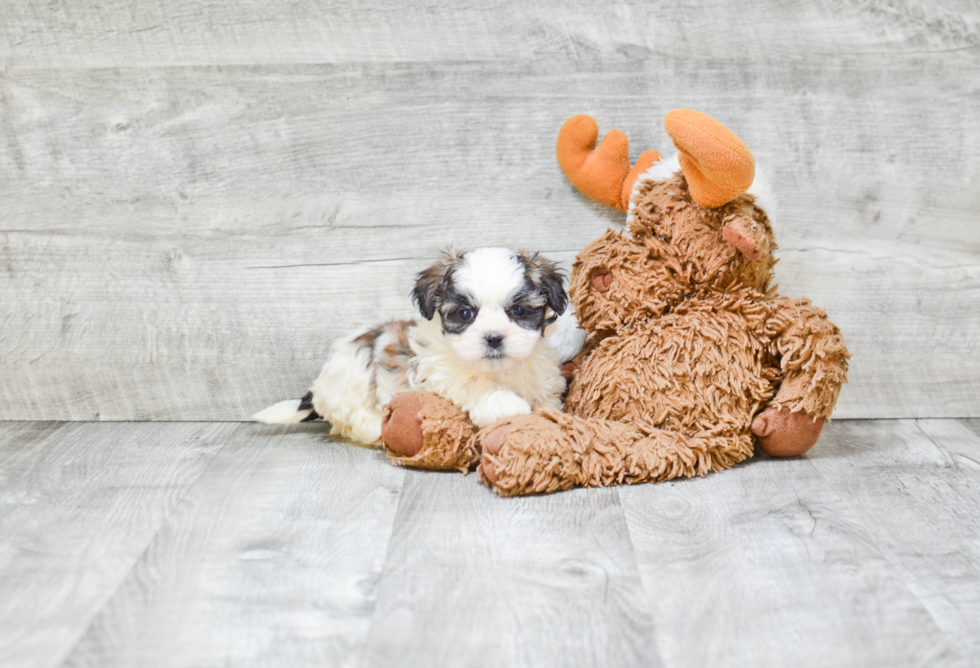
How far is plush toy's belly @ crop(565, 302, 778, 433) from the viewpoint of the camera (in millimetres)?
1659

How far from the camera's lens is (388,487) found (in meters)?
1.62

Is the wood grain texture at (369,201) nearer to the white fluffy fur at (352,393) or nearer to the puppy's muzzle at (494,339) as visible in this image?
the white fluffy fur at (352,393)

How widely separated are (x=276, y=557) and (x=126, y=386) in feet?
3.27

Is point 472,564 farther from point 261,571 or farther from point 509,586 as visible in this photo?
point 261,571

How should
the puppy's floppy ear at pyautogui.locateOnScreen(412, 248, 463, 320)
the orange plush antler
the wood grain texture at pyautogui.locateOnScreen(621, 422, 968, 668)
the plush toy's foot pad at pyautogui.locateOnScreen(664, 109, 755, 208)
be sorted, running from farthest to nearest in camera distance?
the orange plush antler < the puppy's floppy ear at pyautogui.locateOnScreen(412, 248, 463, 320) < the plush toy's foot pad at pyautogui.locateOnScreen(664, 109, 755, 208) < the wood grain texture at pyautogui.locateOnScreen(621, 422, 968, 668)

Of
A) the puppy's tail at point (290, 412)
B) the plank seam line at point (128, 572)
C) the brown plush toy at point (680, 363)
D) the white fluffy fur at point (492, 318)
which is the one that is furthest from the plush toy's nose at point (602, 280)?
the plank seam line at point (128, 572)

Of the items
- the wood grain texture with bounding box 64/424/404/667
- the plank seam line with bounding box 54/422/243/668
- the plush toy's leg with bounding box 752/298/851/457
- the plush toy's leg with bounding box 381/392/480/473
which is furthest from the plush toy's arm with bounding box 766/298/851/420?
the plank seam line with bounding box 54/422/243/668

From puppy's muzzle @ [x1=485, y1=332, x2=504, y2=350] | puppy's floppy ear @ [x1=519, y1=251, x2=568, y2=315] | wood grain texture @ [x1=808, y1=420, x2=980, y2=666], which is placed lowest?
wood grain texture @ [x1=808, y1=420, x2=980, y2=666]

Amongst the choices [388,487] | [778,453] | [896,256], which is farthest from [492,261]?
[896,256]

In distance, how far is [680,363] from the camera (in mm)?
1671

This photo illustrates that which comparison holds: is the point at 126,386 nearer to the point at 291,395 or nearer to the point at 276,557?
the point at 291,395

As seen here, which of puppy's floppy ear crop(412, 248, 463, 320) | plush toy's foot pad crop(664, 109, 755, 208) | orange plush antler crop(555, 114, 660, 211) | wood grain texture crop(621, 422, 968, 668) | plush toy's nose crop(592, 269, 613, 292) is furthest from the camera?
orange plush antler crop(555, 114, 660, 211)

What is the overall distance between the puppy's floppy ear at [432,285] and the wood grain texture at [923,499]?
2.97 feet

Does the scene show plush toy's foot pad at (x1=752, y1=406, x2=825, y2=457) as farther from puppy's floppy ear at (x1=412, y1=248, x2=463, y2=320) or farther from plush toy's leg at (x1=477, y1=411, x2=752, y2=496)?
puppy's floppy ear at (x1=412, y1=248, x2=463, y2=320)
